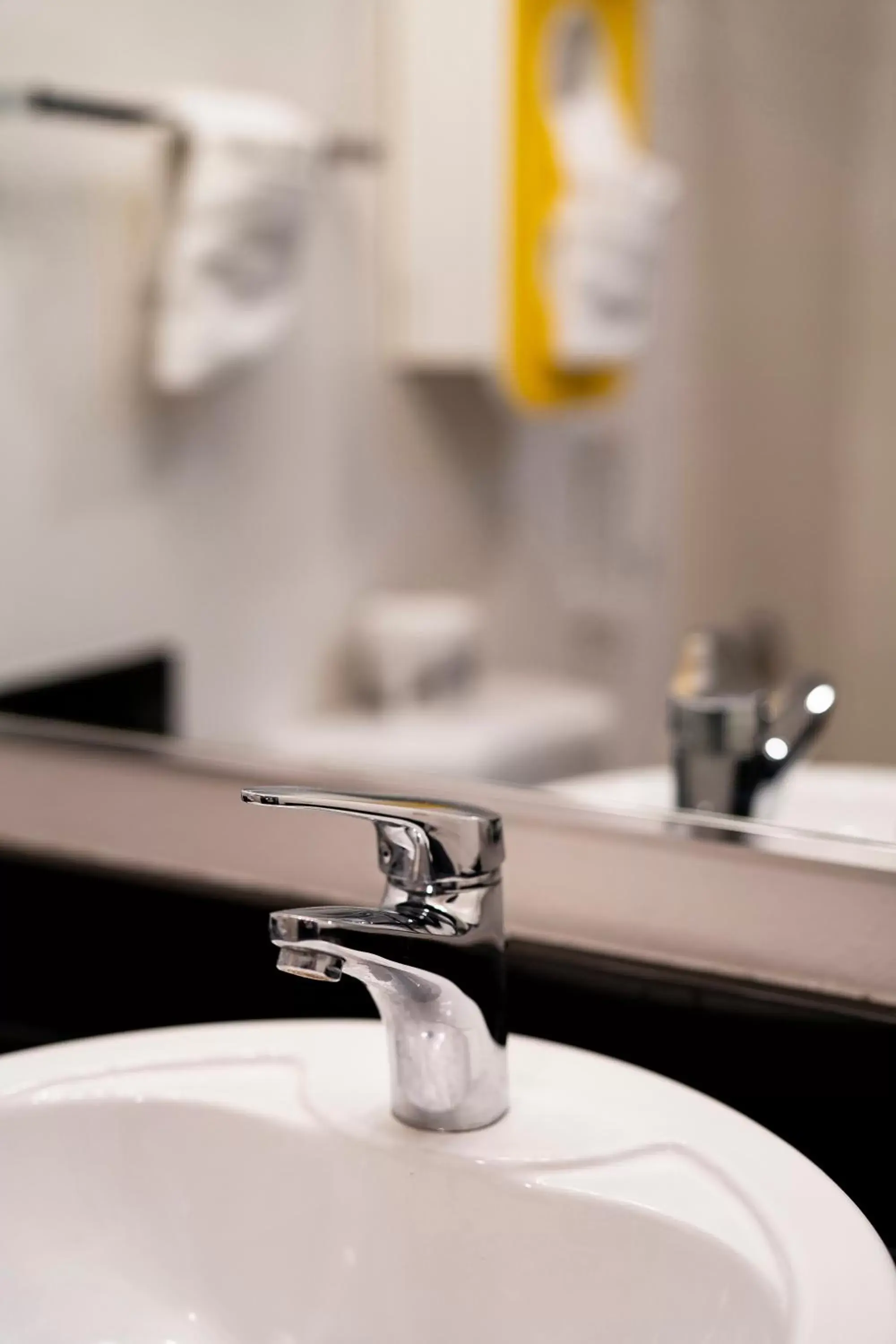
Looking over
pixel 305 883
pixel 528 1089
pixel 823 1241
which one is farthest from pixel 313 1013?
pixel 823 1241

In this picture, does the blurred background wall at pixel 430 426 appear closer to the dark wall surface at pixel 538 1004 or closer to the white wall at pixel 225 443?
the white wall at pixel 225 443

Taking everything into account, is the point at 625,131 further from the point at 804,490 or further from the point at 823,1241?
the point at 823,1241

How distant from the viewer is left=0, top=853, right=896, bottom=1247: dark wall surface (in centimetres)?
80

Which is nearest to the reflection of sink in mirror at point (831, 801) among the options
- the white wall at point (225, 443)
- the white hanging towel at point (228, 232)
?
the white wall at point (225, 443)

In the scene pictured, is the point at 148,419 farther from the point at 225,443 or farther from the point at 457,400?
the point at 457,400

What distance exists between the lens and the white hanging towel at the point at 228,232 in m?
1.04

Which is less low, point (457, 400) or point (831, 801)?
point (457, 400)

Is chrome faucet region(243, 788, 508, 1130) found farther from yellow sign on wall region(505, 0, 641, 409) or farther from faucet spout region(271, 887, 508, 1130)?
yellow sign on wall region(505, 0, 641, 409)

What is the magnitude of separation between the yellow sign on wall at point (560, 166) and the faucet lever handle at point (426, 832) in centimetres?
37

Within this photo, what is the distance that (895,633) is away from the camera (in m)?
0.88

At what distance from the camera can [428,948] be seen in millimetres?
698

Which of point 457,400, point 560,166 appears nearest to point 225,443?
point 457,400

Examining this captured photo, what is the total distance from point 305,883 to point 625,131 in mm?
491

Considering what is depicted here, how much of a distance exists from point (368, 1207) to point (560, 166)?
612mm
